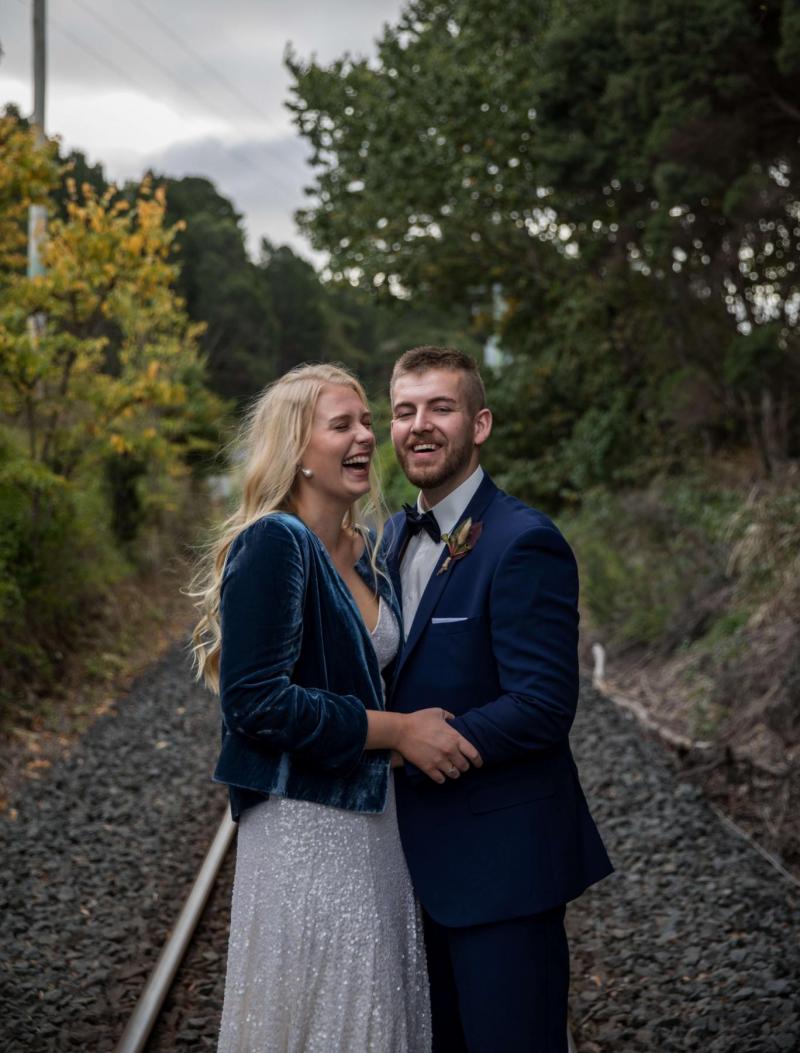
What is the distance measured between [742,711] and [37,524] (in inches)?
277

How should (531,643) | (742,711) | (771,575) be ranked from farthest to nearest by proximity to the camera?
(771,575), (742,711), (531,643)

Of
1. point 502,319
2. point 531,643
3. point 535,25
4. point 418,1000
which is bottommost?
point 418,1000

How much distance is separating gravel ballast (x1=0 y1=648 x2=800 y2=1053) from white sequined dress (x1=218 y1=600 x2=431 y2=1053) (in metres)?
1.97

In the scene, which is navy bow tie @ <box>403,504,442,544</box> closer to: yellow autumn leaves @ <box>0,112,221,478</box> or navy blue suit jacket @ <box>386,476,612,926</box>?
navy blue suit jacket @ <box>386,476,612,926</box>

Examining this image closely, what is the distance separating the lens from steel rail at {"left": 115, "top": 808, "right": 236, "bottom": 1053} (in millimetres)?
4297

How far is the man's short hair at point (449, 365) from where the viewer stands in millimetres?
2893

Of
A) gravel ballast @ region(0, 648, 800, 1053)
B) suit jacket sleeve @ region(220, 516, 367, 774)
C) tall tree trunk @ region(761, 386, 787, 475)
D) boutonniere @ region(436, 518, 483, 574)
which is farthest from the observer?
tall tree trunk @ region(761, 386, 787, 475)

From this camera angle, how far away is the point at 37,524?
11422 mm

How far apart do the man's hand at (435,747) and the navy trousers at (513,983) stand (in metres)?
0.39

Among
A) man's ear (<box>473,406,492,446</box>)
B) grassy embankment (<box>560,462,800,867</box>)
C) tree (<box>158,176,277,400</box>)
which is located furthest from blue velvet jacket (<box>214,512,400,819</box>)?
tree (<box>158,176,277,400</box>)

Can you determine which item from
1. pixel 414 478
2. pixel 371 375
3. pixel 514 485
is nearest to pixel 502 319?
pixel 514 485

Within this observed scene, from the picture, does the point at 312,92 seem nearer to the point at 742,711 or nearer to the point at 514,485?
the point at 514,485

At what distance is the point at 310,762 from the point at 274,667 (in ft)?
0.90

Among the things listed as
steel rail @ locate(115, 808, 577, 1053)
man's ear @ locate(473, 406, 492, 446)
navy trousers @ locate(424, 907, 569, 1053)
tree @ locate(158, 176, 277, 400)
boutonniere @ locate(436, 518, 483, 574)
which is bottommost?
steel rail @ locate(115, 808, 577, 1053)
